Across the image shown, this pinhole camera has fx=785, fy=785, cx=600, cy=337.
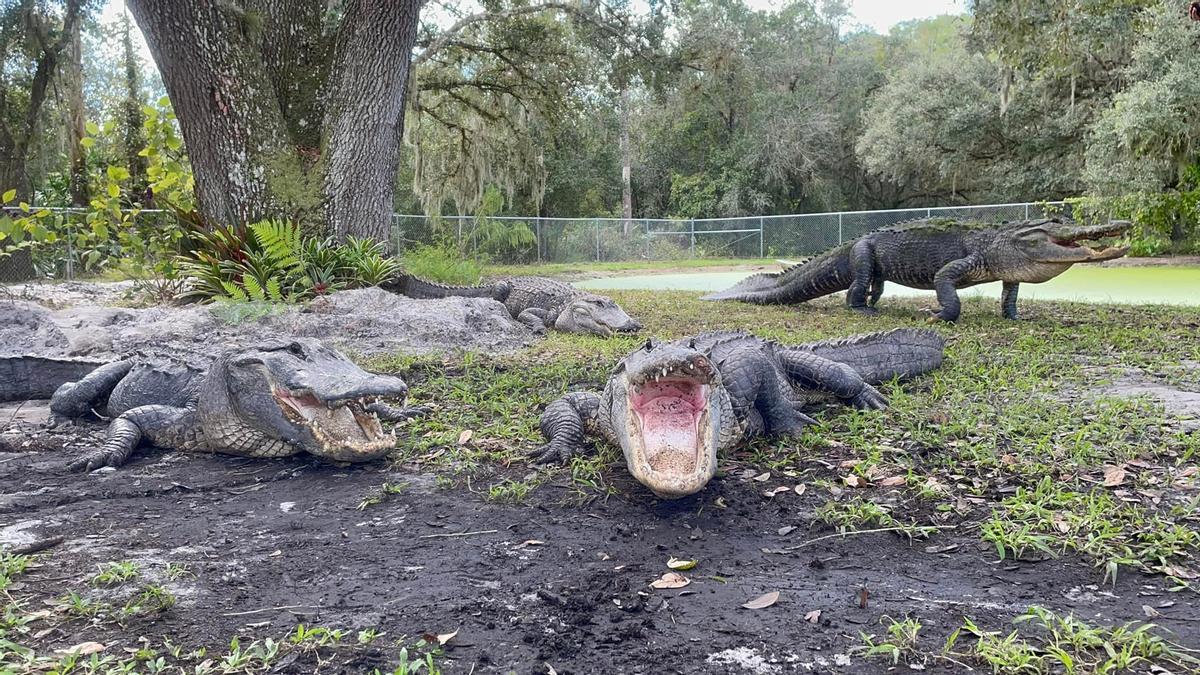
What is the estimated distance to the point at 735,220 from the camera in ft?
87.2

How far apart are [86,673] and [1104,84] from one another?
26381 mm

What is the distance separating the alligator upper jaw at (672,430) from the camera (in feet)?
9.23

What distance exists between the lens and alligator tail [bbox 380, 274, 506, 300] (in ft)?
31.2

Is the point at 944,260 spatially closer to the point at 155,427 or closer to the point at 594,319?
the point at 594,319

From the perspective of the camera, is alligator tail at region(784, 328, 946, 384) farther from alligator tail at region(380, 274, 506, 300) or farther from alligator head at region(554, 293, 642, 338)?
alligator tail at region(380, 274, 506, 300)

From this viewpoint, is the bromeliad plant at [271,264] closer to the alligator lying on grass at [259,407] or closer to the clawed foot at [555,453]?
the alligator lying on grass at [259,407]

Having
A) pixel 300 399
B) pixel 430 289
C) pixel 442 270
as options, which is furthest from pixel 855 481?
pixel 442 270

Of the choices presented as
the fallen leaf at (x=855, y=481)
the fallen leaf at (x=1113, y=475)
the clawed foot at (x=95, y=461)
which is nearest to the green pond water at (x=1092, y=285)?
the fallen leaf at (x=1113, y=475)

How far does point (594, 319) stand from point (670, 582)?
222 inches

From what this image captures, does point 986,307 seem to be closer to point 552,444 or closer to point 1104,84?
point 552,444

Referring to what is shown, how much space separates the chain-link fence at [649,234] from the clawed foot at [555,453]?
17063 mm

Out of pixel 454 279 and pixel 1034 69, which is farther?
pixel 1034 69

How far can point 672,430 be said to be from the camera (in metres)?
3.08

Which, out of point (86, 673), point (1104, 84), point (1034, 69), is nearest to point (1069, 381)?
point (86, 673)
